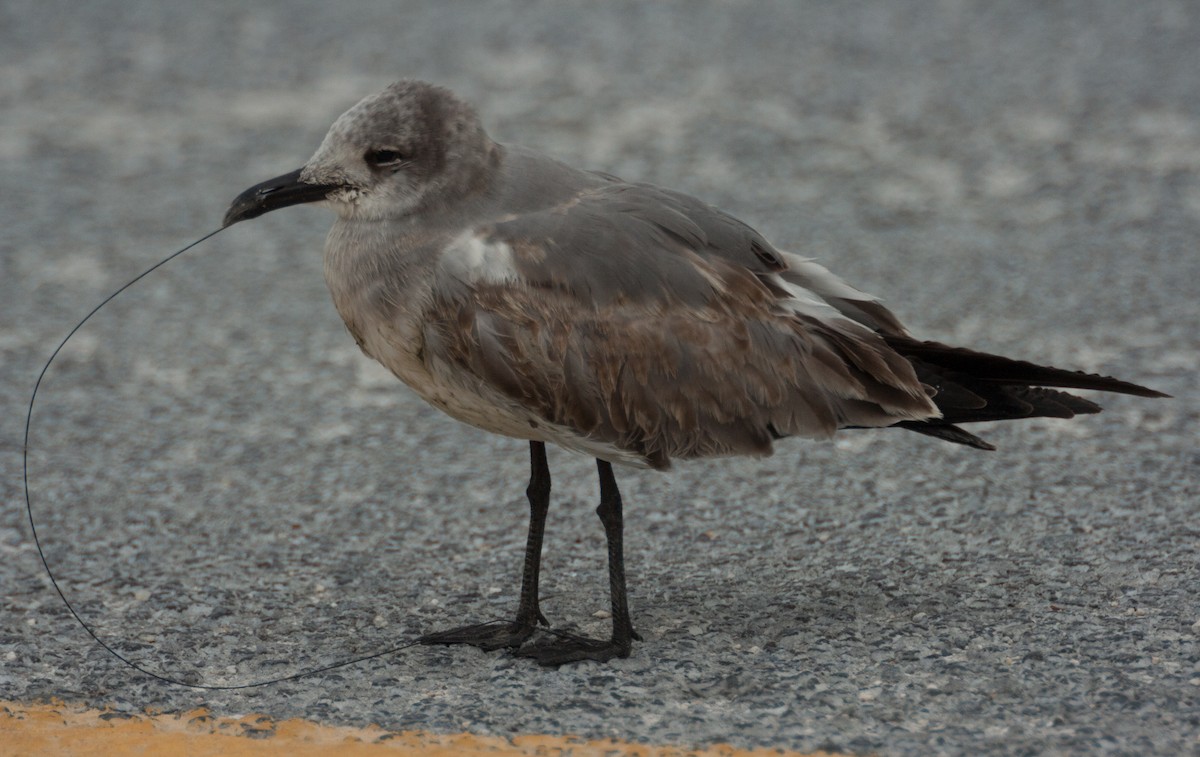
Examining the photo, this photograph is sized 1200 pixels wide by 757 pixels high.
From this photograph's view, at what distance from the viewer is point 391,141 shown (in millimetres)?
4043

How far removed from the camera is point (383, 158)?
13.4ft

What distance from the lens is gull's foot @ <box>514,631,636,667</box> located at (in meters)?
4.02

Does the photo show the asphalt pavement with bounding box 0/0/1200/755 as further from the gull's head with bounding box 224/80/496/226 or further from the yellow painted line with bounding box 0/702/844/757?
the gull's head with bounding box 224/80/496/226

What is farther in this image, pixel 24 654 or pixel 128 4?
pixel 128 4

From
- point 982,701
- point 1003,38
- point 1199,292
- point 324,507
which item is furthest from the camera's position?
point 1003,38

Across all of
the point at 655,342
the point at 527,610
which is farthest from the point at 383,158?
the point at 527,610

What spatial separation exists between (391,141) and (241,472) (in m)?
2.05

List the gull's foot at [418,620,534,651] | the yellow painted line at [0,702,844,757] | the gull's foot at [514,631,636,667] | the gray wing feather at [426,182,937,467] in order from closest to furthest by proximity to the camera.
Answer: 1. the yellow painted line at [0,702,844,757]
2. the gray wing feather at [426,182,937,467]
3. the gull's foot at [514,631,636,667]
4. the gull's foot at [418,620,534,651]

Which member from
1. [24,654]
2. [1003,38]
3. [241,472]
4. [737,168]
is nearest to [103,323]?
[241,472]

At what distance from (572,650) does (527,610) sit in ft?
0.74

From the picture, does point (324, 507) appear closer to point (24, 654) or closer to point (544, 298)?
point (24, 654)

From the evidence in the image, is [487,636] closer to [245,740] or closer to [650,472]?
[245,740]

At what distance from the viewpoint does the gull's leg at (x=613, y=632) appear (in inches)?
159

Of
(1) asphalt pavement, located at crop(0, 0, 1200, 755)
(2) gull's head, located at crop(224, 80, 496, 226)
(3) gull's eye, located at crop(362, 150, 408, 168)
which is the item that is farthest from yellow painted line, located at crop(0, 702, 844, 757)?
(3) gull's eye, located at crop(362, 150, 408, 168)
